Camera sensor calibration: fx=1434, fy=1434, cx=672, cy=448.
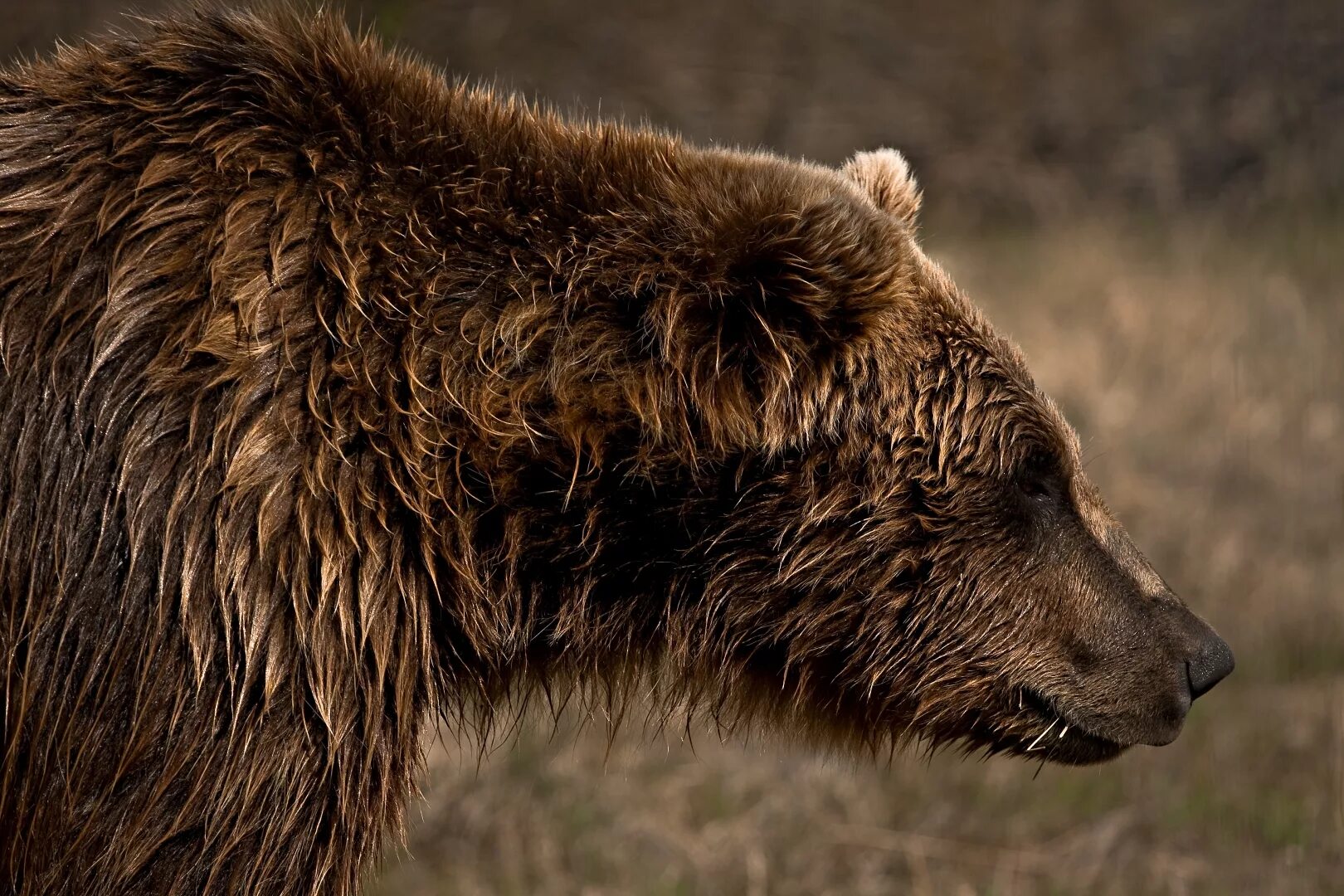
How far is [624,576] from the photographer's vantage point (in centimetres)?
314

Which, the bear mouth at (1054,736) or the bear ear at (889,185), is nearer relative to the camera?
the bear mouth at (1054,736)

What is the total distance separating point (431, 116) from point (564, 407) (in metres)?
0.73

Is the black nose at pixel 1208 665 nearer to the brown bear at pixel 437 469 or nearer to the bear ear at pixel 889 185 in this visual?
the brown bear at pixel 437 469

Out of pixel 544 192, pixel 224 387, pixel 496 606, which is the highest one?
pixel 544 192

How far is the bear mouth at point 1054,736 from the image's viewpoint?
11.3 ft

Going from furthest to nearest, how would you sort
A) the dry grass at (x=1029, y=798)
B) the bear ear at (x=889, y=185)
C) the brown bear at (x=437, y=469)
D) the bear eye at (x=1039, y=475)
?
the dry grass at (x=1029, y=798), the bear ear at (x=889, y=185), the bear eye at (x=1039, y=475), the brown bear at (x=437, y=469)

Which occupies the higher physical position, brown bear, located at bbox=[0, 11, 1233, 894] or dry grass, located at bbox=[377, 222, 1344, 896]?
brown bear, located at bbox=[0, 11, 1233, 894]

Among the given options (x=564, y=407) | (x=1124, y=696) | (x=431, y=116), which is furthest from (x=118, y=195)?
(x=1124, y=696)

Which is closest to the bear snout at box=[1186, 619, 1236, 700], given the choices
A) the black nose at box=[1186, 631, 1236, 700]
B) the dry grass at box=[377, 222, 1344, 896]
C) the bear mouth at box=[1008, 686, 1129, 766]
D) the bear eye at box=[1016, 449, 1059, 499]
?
the black nose at box=[1186, 631, 1236, 700]

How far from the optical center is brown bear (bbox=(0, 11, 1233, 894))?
8.71 feet

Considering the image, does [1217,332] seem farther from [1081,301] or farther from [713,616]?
[713,616]

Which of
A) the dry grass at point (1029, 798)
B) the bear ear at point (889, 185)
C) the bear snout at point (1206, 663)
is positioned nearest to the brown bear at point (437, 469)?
the bear snout at point (1206, 663)

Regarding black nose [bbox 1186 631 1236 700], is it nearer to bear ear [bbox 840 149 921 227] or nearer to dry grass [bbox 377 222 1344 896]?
dry grass [bbox 377 222 1344 896]

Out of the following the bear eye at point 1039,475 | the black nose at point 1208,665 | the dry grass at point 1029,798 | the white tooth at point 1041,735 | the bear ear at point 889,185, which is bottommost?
the dry grass at point 1029,798
